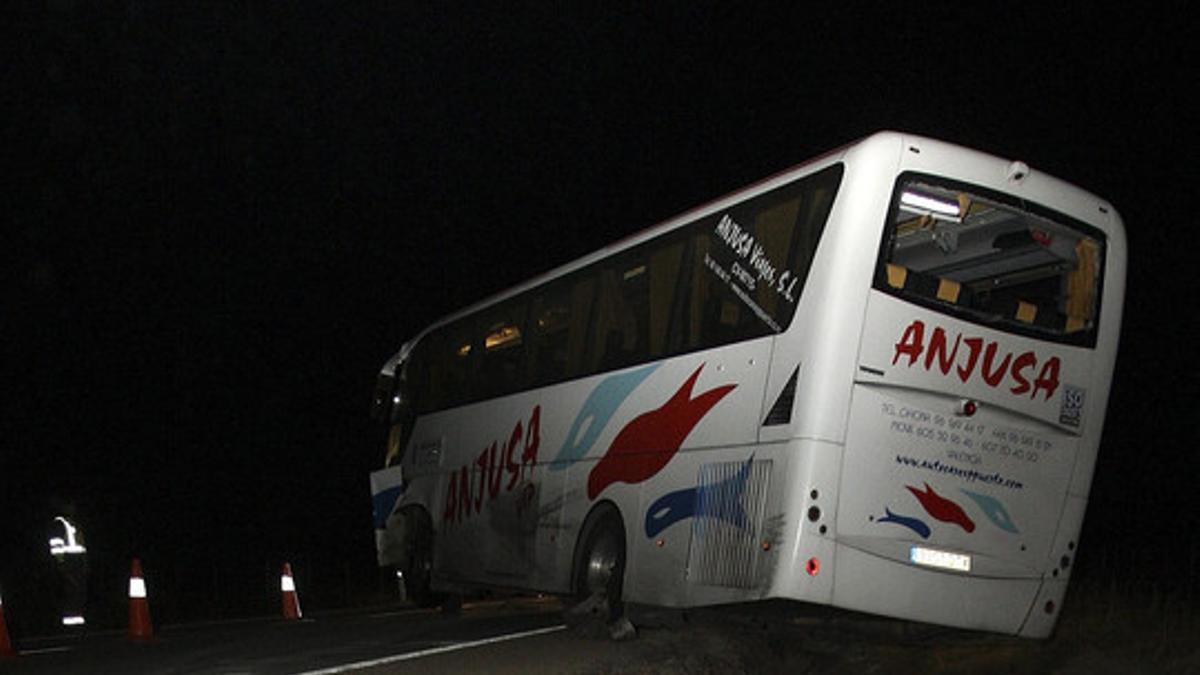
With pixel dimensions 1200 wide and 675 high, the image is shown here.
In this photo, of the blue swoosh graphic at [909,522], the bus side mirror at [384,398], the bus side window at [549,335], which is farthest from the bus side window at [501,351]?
the blue swoosh graphic at [909,522]

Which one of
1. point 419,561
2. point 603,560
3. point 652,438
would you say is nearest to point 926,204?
point 652,438

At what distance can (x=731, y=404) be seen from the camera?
998 cm

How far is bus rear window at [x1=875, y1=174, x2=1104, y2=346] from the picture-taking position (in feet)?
30.4

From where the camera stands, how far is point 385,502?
19109 mm

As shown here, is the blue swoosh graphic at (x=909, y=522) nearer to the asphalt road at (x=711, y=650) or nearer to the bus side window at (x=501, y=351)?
the asphalt road at (x=711, y=650)

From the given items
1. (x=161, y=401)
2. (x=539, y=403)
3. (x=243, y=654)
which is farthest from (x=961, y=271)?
(x=161, y=401)

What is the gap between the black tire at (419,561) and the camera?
17.2 metres

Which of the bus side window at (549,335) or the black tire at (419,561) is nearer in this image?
the bus side window at (549,335)

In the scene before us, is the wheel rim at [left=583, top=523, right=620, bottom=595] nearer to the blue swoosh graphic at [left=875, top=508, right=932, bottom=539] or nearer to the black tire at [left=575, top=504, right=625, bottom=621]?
the black tire at [left=575, top=504, right=625, bottom=621]

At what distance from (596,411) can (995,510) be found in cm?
406

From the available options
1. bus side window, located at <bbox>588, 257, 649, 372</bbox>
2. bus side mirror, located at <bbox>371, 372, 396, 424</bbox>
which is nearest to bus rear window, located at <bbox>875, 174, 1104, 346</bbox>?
bus side window, located at <bbox>588, 257, 649, 372</bbox>

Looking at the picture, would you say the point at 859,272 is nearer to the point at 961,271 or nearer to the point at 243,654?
the point at 961,271

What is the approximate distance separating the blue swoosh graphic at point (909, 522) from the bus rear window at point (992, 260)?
146 centimetres

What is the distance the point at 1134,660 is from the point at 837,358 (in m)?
2.99
